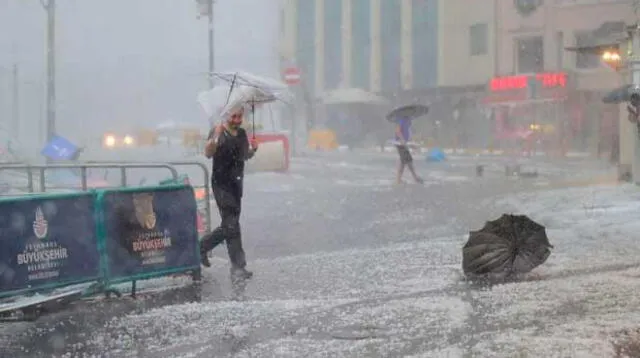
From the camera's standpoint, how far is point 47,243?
7.00m

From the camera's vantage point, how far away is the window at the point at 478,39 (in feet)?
162

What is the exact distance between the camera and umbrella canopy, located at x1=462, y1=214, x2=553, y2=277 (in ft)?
27.1

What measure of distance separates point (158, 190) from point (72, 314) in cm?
139

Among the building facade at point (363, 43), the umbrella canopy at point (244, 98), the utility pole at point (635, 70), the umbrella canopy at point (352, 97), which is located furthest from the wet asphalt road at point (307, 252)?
the building facade at point (363, 43)

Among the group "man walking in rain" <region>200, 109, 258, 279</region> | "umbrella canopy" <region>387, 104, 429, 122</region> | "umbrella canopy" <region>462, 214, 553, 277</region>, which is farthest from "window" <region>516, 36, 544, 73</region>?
"man walking in rain" <region>200, 109, 258, 279</region>

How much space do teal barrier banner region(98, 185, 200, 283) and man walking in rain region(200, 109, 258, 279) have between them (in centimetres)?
50

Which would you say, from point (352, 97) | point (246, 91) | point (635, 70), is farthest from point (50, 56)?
→ point (352, 97)

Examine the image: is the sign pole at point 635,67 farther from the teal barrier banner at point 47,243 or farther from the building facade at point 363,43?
the building facade at point 363,43

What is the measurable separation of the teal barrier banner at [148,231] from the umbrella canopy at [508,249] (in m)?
2.80

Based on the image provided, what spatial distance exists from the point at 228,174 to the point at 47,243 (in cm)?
214

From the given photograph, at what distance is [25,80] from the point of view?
6919cm

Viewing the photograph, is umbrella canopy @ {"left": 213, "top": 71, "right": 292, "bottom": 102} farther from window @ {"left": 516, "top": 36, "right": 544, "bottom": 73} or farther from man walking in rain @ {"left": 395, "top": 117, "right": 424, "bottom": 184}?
window @ {"left": 516, "top": 36, "right": 544, "bottom": 73}

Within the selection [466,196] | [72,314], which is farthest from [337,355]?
[466,196]

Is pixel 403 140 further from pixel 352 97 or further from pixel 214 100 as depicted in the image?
pixel 352 97
